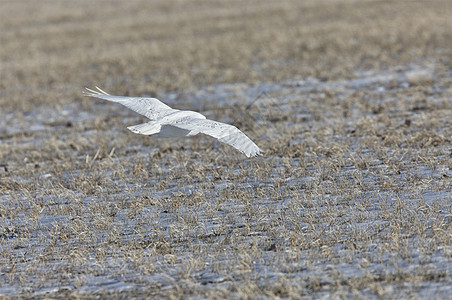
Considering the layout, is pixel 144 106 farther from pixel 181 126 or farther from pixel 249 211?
pixel 249 211

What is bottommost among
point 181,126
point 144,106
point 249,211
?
point 249,211

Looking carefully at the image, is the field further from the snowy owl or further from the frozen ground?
the snowy owl

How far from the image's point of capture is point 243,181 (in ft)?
25.7

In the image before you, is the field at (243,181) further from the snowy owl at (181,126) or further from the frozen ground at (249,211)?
the snowy owl at (181,126)

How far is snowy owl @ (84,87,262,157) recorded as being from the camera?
618 centimetres

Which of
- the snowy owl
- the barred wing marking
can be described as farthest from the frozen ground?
the barred wing marking

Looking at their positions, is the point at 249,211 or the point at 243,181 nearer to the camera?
the point at 249,211

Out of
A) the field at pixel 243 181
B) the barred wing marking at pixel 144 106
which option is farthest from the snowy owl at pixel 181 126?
the field at pixel 243 181

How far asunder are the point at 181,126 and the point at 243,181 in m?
1.27

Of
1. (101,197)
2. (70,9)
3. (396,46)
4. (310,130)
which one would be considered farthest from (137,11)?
(101,197)

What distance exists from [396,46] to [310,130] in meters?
9.72

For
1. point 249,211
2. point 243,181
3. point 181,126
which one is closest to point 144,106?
point 181,126

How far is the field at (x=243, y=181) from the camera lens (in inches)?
202

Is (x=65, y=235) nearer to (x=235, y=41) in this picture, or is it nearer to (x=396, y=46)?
(x=396, y=46)
